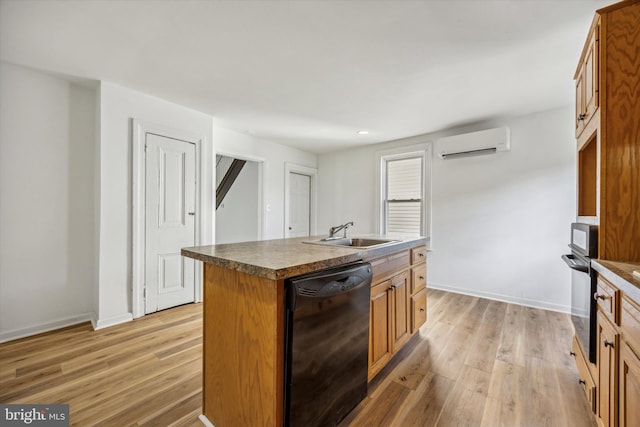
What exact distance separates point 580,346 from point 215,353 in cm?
220

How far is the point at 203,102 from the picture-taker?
304 centimetres

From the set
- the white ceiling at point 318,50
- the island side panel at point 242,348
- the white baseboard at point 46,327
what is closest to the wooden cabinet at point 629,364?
the island side panel at point 242,348

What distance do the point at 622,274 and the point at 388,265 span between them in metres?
1.08

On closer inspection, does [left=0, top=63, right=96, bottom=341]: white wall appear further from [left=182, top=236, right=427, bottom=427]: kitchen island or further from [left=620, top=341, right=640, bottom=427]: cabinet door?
[left=620, top=341, right=640, bottom=427]: cabinet door

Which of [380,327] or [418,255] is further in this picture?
[418,255]

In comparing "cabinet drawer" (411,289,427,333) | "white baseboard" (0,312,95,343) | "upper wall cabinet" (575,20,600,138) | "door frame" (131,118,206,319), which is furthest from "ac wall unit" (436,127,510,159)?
"white baseboard" (0,312,95,343)

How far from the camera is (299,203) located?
533 cm

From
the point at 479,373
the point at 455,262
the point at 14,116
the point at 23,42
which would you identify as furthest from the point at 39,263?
the point at 455,262

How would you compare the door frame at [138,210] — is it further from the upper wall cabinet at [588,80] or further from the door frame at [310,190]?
the upper wall cabinet at [588,80]

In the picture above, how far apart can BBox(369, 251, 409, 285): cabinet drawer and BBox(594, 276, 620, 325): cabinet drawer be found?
3.40 ft

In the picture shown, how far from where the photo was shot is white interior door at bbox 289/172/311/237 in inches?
203

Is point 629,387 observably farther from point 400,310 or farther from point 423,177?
point 423,177

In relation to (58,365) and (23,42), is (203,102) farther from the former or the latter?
(58,365)

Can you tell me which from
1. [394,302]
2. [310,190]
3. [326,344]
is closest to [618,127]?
[394,302]
